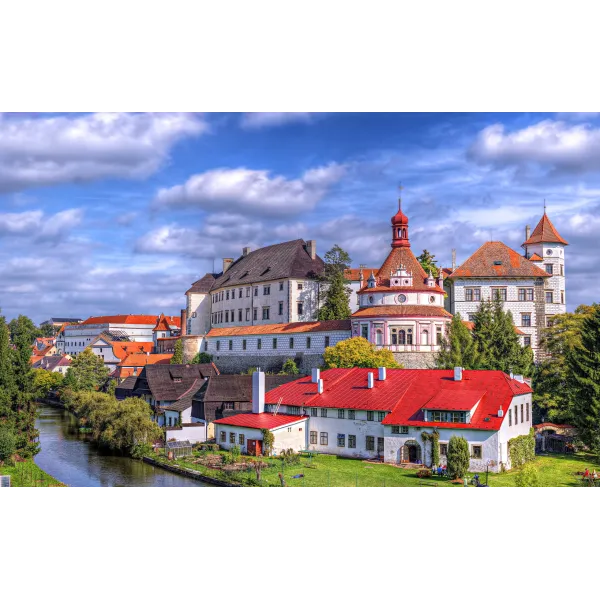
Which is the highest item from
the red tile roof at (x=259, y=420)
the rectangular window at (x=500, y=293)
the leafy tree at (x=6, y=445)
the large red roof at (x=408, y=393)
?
the rectangular window at (x=500, y=293)

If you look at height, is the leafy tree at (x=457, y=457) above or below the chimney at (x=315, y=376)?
below

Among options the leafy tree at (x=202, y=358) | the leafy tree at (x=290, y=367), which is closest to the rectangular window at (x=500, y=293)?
the leafy tree at (x=290, y=367)

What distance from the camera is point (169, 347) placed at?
256ft

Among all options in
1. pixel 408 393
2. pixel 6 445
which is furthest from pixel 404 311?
pixel 6 445

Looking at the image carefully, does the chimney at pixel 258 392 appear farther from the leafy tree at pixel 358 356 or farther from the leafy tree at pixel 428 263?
the leafy tree at pixel 428 263

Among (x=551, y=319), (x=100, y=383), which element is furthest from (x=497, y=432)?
(x=100, y=383)

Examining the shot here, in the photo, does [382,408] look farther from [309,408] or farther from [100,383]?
[100,383]

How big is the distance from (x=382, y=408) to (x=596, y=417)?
28.4 feet

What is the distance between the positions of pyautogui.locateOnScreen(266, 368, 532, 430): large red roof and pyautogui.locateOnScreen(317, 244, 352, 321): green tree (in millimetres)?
15063

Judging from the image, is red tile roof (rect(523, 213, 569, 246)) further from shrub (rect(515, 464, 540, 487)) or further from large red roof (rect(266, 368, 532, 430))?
shrub (rect(515, 464, 540, 487))

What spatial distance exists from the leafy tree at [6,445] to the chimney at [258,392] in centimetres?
1091

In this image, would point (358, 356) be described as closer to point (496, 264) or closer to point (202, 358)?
point (496, 264)

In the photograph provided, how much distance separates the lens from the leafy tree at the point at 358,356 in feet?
Answer: 125

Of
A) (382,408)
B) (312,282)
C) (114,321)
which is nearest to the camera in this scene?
(382,408)
